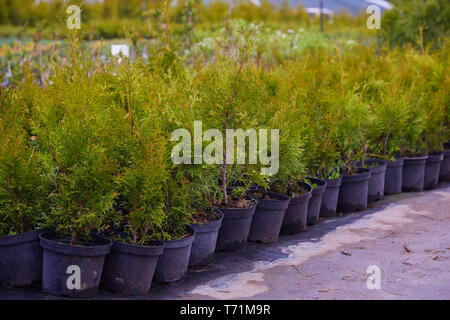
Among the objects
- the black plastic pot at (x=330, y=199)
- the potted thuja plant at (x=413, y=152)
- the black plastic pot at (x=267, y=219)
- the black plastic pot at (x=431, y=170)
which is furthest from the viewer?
the black plastic pot at (x=431, y=170)

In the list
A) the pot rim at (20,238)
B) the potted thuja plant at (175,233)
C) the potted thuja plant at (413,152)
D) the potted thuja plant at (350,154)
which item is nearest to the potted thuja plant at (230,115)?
the potted thuja plant at (175,233)

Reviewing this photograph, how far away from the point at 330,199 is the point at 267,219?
1.11 meters

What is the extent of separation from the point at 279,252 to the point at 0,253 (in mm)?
2083

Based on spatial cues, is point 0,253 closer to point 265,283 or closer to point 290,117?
point 265,283

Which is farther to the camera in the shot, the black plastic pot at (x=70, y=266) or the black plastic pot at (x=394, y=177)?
the black plastic pot at (x=394, y=177)

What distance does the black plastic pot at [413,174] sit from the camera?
6.29m

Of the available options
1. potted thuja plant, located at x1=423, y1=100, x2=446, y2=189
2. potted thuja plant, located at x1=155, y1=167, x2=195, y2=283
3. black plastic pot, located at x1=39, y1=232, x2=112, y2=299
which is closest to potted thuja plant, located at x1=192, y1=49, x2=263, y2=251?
potted thuja plant, located at x1=155, y1=167, x2=195, y2=283

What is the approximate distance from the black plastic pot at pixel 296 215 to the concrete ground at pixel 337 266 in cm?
10

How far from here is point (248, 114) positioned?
4195mm

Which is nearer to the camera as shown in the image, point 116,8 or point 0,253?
point 0,253

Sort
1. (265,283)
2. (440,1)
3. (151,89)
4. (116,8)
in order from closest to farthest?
(265,283), (151,89), (440,1), (116,8)

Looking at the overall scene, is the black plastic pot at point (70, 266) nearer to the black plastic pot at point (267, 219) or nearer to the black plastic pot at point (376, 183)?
the black plastic pot at point (267, 219)
